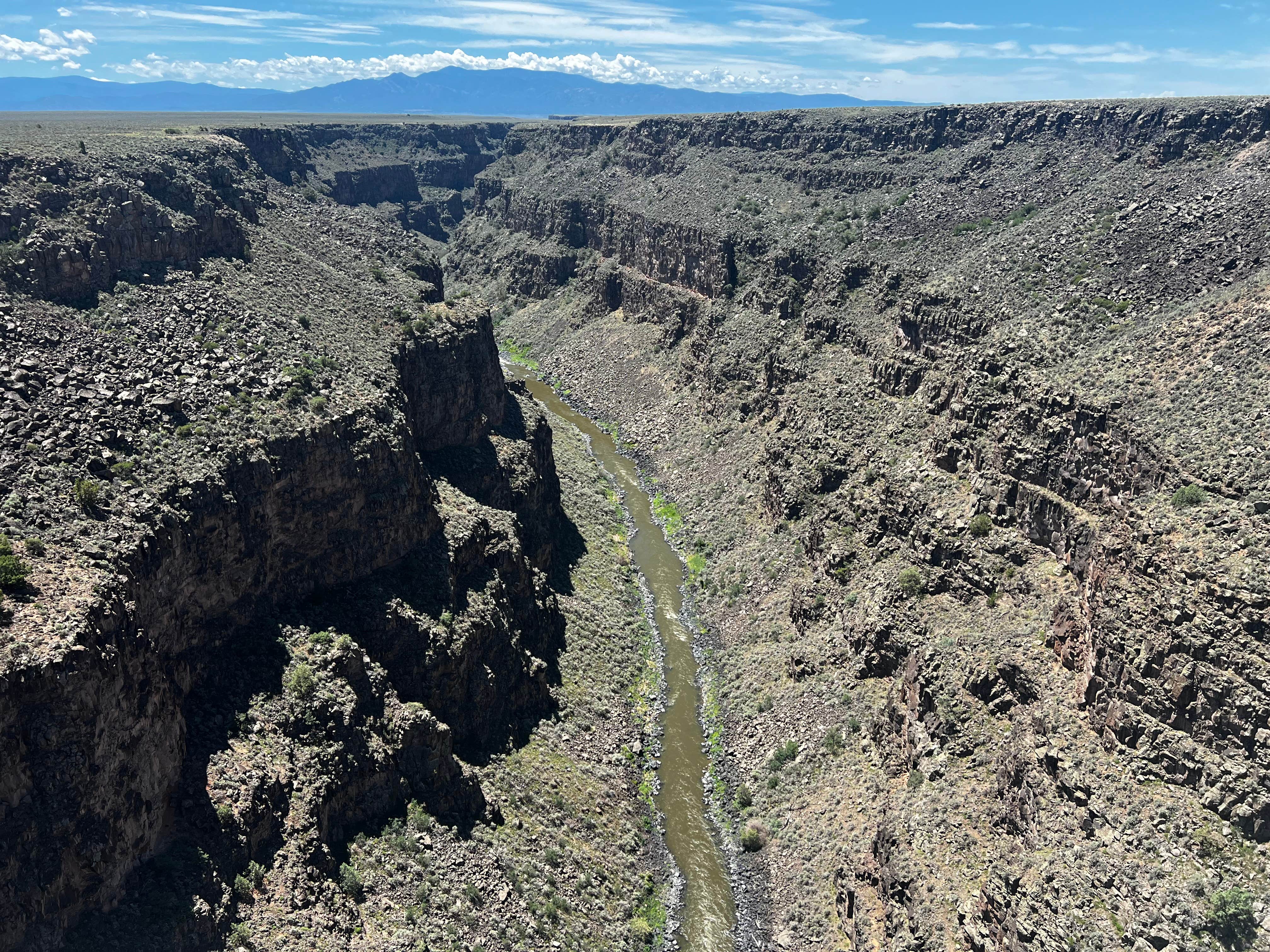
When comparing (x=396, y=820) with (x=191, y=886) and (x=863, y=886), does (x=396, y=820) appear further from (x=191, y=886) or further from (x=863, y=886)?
(x=863, y=886)

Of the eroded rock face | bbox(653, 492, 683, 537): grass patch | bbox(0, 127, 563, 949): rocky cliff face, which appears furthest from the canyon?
bbox(653, 492, 683, 537): grass patch

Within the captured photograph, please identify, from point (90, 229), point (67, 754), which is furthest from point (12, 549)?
point (90, 229)

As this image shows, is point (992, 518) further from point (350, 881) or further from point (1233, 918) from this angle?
point (350, 881)

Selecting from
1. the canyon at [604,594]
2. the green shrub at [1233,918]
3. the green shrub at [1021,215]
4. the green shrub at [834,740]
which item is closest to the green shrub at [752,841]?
the canyon at [604,594]

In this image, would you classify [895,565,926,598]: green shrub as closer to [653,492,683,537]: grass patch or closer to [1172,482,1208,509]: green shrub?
[1172,482,1208,509]: green shrub

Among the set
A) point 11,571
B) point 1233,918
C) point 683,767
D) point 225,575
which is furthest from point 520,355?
point 1233,918

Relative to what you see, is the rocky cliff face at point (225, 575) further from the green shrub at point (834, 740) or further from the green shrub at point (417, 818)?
the green shrub at point (834, 740)
